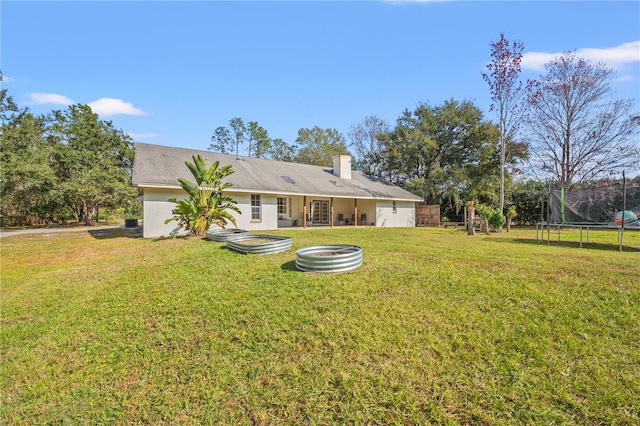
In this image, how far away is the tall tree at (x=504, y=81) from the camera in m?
18.3

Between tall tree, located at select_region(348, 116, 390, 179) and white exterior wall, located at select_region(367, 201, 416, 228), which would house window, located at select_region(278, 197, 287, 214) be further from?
tall tree, located at select_region(348, 116, 390, 179)

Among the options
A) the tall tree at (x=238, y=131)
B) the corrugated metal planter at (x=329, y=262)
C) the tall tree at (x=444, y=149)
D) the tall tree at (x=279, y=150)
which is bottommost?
the corrugated metal planter at (x=329, y=262)

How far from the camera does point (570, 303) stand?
387 cm

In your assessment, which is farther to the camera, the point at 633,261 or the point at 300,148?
the point at 300,148

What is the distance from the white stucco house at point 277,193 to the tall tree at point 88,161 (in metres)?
8.17

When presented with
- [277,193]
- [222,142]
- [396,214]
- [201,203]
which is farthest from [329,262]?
[222,142]

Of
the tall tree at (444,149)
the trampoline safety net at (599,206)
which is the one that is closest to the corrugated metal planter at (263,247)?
the trampoline safety net at (599,206)

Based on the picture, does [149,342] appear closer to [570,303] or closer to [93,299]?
[93,299]

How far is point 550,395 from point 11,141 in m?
33.2

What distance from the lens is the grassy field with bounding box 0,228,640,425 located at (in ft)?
8.26

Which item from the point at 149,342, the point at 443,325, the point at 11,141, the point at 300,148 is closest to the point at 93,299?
the point at 149,342

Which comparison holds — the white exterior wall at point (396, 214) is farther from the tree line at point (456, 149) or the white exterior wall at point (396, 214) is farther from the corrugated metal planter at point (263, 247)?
the corrugated metal planter at point (263, 247)

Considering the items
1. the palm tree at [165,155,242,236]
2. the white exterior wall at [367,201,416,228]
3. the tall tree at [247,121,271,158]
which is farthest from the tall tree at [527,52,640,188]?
the tall tree at [247,121,271,158]

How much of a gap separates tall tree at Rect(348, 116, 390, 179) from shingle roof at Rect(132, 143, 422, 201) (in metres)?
7.62
